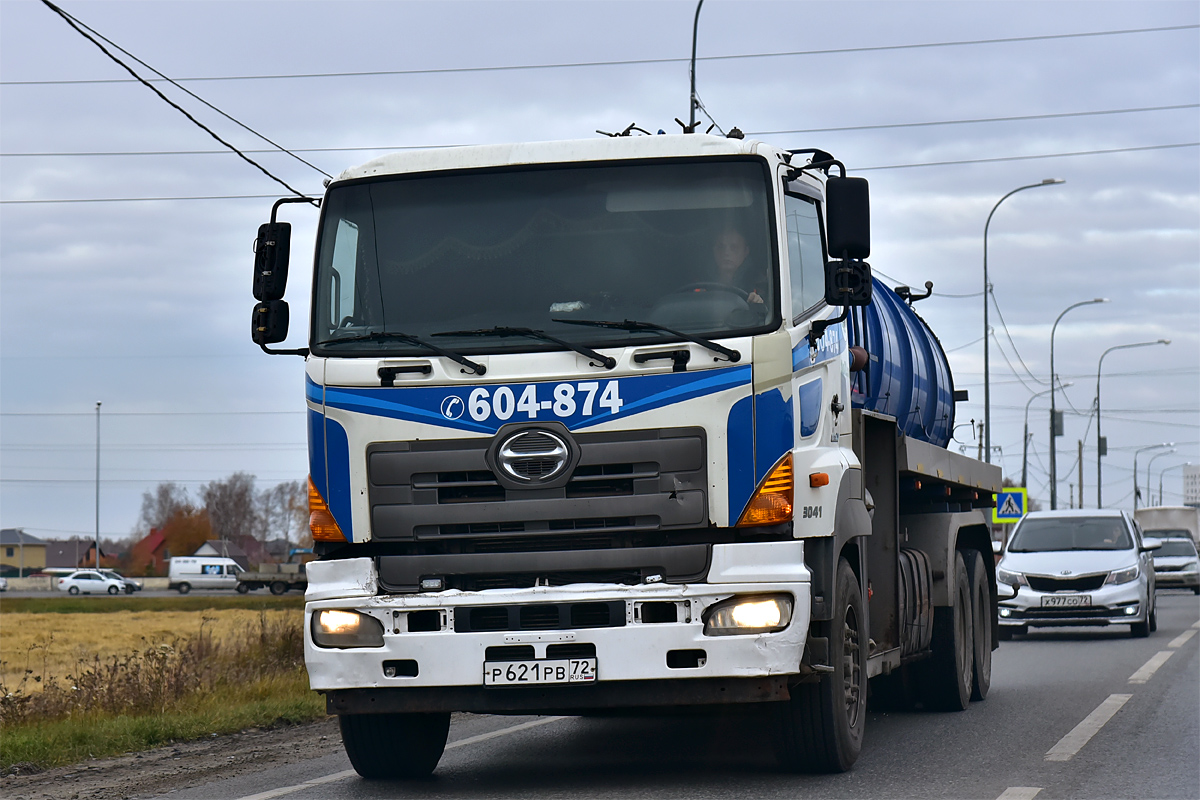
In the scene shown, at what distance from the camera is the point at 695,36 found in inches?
779

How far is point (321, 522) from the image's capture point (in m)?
7.56

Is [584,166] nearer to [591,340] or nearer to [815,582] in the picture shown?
[591,340]

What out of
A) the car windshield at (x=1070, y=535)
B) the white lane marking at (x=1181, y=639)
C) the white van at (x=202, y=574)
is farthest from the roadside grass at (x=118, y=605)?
the white lane marking at (x=1181, y=639)

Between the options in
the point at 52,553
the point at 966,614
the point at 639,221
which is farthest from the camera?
the point at 52,553

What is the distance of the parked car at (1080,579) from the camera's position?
20.0 metres

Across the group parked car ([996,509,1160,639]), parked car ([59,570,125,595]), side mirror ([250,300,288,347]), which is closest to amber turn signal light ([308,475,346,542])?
side mirror ([250,300,288,347])

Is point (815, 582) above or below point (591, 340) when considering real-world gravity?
below

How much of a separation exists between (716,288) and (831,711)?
218 centimetres

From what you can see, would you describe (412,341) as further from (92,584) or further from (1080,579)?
(92,584)

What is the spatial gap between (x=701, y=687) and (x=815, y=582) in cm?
74

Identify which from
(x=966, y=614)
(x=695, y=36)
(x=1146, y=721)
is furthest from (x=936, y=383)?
(x=695, y=36)

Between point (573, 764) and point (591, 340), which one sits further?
point (573, 764)

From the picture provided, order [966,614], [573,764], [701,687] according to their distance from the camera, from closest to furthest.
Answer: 1. [701,687]
2. [573,764]
3. [966,614]

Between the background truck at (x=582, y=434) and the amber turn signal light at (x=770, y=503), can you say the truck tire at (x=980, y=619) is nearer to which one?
the background truck at (x=582, y=434)
